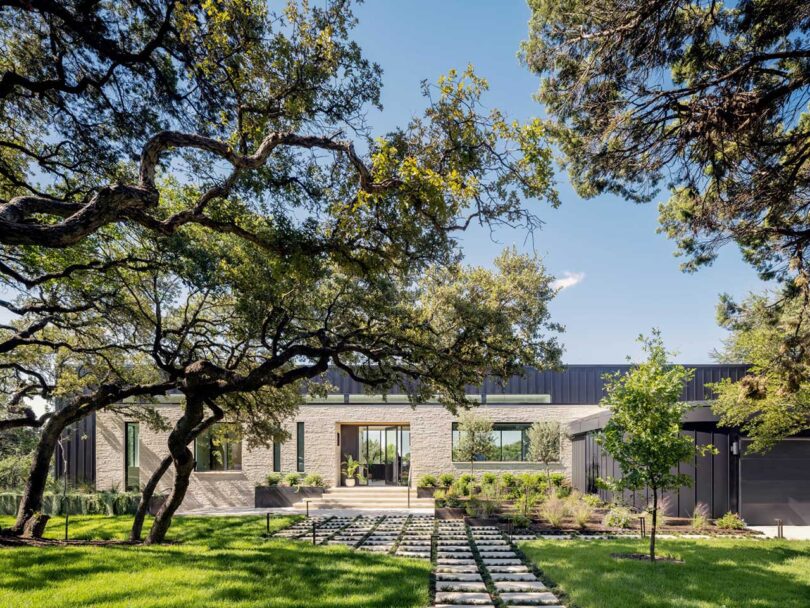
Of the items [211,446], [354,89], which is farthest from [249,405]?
[211,446]

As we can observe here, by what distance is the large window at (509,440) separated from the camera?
940 inches

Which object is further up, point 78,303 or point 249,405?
point 78,303

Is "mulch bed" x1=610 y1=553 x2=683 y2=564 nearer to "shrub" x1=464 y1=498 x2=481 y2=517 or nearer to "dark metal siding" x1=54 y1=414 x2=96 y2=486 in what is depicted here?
"shrub" x1=464 y1=498 x2=481 y2=517

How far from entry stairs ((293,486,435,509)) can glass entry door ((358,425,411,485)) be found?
3.05m

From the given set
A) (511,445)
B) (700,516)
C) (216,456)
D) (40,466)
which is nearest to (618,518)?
(700,516)

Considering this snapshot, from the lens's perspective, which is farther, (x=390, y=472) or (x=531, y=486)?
(x=390, y=472)

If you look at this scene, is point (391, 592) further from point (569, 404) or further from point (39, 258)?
point (569, 404)

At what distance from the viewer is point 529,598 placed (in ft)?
23.4

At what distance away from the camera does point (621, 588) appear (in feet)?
24.8

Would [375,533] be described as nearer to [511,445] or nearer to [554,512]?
[554,512]

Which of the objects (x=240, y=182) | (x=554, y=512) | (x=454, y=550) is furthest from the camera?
(x=554, y=512)

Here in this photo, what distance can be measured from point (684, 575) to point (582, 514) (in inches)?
260

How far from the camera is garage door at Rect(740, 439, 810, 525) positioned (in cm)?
1564

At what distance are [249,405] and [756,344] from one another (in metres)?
13.4
